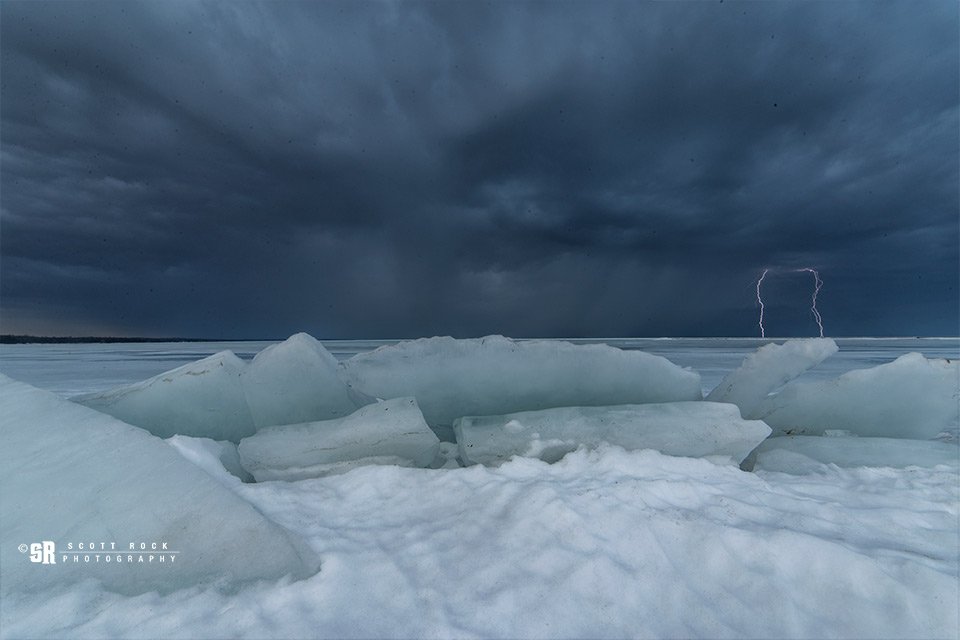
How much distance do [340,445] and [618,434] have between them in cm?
177

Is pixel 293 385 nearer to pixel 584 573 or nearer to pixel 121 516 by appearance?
pixel 121 516

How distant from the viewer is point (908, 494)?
2352 mm

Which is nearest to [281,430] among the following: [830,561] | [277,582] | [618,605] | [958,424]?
[277,582]

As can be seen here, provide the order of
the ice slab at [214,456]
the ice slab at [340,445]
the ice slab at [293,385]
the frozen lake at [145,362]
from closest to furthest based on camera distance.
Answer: the ice slab at [214,456], the ice slab at [340,445], the ice slab at [293,385], the frozen lake at [145,362]

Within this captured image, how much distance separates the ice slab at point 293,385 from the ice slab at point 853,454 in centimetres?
301

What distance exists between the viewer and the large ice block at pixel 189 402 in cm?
304

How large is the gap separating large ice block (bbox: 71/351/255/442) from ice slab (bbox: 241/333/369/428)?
16 cm

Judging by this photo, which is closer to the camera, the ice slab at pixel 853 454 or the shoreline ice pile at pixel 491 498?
the shoreline ice pile at pixel 491 498

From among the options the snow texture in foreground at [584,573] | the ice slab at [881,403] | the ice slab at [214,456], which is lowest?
the snow texture in foreground at [584,573]

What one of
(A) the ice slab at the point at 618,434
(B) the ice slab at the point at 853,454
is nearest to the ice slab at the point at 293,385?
(A) the ice slab at the point at 618,434

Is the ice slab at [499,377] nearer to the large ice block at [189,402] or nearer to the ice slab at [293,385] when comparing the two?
the ice slab at [293,385]

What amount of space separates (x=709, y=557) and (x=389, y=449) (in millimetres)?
1839

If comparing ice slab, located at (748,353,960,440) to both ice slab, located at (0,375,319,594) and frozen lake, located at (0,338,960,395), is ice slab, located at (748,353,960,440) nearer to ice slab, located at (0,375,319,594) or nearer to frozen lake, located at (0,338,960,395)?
frozen lake, located at (0,338,960,395)

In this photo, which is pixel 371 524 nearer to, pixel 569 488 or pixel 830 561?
pixel 569 488
